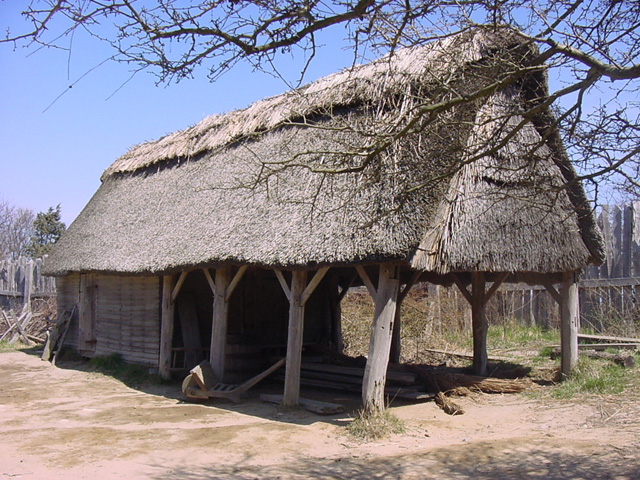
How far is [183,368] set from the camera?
37.1 ft

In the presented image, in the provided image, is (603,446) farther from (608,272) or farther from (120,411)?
(608,272)

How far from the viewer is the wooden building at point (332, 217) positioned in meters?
5.90

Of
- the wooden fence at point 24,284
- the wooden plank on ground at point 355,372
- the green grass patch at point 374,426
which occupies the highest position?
the wooden fence at point 24,284

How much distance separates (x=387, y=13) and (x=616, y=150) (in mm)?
2154

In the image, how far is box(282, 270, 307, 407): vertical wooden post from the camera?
845 centimetres

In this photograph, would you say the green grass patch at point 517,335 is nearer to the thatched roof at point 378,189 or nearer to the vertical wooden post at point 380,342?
the thatched roof at point 378,189

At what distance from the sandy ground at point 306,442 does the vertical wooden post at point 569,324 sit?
1016 millimetres

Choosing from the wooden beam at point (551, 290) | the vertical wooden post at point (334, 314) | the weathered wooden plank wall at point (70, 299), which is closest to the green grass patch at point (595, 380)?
the wooden beam at point (551, 290)

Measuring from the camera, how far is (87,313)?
46.8ft

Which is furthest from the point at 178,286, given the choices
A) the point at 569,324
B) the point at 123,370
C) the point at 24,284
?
the point at 24,284

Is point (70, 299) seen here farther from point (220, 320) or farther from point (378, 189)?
point (378, 189)

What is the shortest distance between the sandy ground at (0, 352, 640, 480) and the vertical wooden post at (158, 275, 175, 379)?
1670 mm

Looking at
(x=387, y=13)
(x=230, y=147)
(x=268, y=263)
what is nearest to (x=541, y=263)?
(x=268, y=263)

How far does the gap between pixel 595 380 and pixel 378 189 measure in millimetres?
4004
